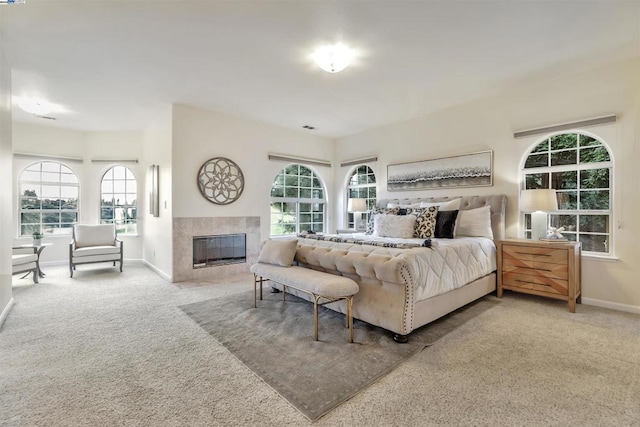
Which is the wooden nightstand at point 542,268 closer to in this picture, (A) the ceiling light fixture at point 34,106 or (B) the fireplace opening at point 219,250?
(B) the fireplace opening at point 219,250

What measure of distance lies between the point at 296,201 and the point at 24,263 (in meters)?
4.25

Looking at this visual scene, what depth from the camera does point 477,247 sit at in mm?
3283

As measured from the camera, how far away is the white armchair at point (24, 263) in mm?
3920

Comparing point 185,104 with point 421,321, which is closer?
point 421,321

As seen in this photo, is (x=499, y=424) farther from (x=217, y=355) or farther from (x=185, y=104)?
(x=185, y=104)

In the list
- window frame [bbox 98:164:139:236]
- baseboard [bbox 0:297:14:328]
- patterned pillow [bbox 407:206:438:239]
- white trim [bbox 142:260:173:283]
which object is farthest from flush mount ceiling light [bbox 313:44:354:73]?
window frame [bbox 98:164:139:236]

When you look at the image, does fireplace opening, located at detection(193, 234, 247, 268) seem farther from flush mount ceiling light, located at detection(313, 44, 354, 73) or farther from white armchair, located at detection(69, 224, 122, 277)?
flush mount ceiling light, located at detection(313, 44, 354, 73)

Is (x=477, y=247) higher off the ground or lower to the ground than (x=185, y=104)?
lower

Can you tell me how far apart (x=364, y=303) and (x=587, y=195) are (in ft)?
9.89

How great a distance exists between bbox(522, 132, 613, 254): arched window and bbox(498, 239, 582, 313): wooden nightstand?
27 centimetres

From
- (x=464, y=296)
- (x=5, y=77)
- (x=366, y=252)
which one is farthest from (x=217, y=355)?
(x=5, y=77)

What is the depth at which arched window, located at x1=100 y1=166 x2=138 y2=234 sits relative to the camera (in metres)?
6.12

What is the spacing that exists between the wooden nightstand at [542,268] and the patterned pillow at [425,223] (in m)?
0.82

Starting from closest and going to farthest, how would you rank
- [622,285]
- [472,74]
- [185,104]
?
[622,285]
[472,74]
[185,104]
